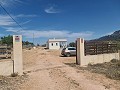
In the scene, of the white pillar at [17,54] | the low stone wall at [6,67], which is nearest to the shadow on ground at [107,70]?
the white pillar at [17,54]

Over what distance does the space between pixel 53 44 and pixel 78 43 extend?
64537mm

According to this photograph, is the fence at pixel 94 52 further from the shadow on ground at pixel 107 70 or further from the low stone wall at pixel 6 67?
the low stone wall at pixel 6 67

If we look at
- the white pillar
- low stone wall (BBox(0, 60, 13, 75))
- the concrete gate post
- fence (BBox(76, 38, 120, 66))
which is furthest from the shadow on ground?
low stone wall (BBox(0, 60, 13, 75))

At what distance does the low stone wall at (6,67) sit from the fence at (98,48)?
9.67 metres

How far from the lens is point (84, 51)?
2236cm

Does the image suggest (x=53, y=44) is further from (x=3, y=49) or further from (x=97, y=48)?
(x=3, y=49)

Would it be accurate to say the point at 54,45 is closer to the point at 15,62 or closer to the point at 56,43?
the point at 56,43

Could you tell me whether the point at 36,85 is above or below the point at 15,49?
below

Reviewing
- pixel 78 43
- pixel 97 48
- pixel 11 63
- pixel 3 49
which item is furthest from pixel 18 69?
pixel 97 48

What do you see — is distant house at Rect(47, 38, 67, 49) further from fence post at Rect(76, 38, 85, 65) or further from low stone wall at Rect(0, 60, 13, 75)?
low stone wall at Rect(0, 60, 13, 75)

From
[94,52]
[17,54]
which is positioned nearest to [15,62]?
[17,54]

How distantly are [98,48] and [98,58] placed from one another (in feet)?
4.39

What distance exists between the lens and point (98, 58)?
24266 millimetres

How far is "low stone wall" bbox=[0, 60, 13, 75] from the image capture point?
1456cm
